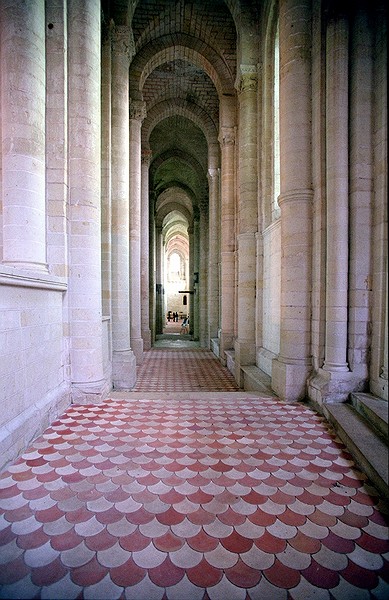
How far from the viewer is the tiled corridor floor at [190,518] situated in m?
1.70

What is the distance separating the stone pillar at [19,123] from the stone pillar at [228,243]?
22.8 feet

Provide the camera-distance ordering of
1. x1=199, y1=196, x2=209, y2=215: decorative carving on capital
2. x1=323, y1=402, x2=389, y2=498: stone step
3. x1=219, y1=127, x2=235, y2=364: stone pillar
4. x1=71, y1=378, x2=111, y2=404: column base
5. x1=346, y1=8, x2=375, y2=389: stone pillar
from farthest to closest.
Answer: x1=199, y1=196, x2=209, y2=215: decorative carving on capital
x1=219, y1=127, x2=235, y2=364: stone pillar
x1=71, y1=378, x2=111, y2=404: column base
x1=346, y1=8, x2=375, y2=389: stone pillar
x1=323, y1=402, x2=389, y2=498: stone step

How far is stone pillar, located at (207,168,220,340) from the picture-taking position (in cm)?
1338

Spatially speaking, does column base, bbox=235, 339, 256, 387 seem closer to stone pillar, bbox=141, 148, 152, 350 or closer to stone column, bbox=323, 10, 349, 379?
stone column, bbox=323, 10, 349, 379

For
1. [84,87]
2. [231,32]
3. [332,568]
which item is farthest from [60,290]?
[231,32]

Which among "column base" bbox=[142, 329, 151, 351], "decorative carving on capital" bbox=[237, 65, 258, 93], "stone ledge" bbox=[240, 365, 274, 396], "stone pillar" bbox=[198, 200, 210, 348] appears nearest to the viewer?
"stone ledge" bbox=[240, 365, 274, 396]


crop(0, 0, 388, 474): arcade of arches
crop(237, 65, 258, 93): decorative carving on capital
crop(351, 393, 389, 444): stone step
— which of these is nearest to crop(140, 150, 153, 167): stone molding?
crop(237, 65, 258, 93): decorative carving on capital

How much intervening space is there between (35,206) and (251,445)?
3.82m

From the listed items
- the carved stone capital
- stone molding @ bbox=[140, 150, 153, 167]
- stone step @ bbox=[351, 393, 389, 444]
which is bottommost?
stone step @ bbox=[351, 393, 389, 444]

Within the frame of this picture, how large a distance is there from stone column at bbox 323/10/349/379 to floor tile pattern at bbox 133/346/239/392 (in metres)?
3.88

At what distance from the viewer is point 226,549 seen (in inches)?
75.4

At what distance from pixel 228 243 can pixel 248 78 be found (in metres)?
4.40

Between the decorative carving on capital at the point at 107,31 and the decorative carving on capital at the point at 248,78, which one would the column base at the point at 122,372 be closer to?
the decorative carving on capital at the point at 107,31

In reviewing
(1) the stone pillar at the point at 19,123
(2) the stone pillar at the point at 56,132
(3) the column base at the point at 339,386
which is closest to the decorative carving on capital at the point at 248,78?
(2) the stone pillar at the point at 56,132
